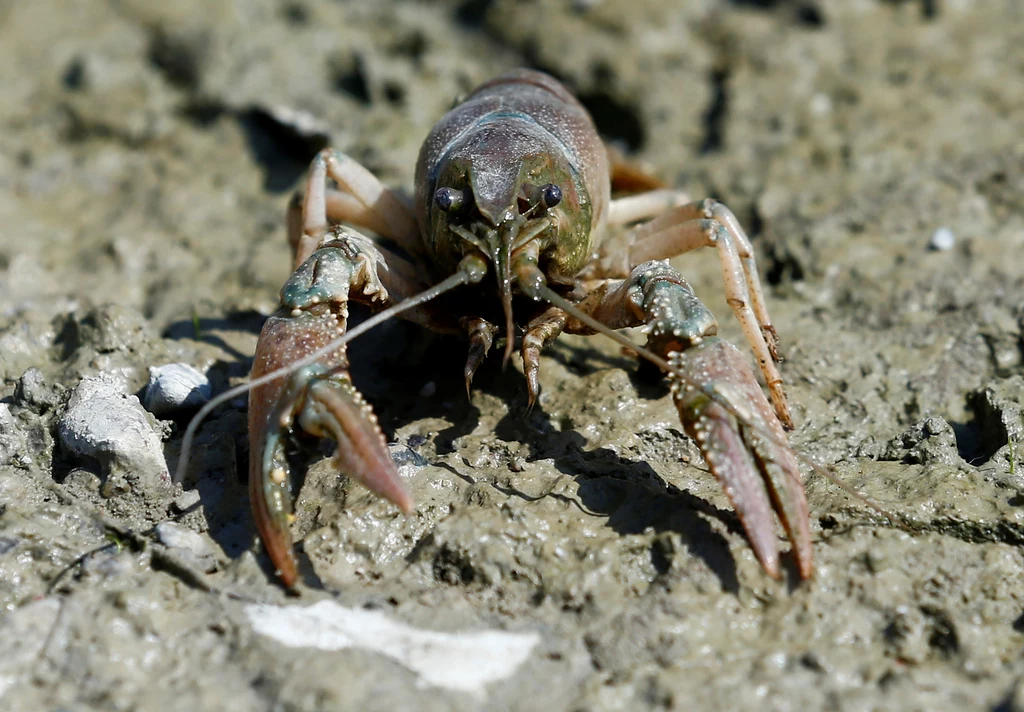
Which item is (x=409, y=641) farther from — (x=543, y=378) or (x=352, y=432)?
(x=543, y=378)

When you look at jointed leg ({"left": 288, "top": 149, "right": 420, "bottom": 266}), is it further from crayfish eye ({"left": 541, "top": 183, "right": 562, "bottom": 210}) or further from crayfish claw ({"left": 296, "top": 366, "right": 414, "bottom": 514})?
crayfish claw ({"left": 296, "top": 366, "right": 414, "bottom": 514})

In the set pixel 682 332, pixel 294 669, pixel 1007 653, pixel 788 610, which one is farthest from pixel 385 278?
pixel 1007 653

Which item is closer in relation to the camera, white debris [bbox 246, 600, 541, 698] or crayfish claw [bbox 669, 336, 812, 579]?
white debris [bbox 246, 600, 541, 698]

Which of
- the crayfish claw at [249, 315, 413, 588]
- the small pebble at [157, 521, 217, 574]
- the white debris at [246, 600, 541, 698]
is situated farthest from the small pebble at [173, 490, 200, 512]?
the white debris at [246, 600, 541, 698]

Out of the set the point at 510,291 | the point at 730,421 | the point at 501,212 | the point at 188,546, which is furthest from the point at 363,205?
the point at 730,421

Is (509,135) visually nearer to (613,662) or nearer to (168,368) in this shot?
(168,368)

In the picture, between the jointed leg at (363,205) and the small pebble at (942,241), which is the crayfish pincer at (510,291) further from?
the small pebble at (942,241)
